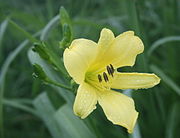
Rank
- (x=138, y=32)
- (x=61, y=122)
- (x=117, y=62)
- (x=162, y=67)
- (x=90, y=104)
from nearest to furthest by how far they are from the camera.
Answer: (x=90, y=104), (x=117, y=62), (x=61, y=122), (x=138, y=32), (x=162, y=67)

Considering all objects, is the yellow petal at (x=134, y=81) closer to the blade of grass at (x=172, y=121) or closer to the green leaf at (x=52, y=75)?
the green leaf at (x=52, y=75)

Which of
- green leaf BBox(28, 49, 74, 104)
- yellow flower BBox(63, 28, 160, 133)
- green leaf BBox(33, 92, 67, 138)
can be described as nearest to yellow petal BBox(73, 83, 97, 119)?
yellow flower BBox(63, 28, 160, 133)

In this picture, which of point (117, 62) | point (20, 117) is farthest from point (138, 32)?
point (20, 117)

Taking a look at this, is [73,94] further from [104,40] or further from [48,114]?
[104,40]

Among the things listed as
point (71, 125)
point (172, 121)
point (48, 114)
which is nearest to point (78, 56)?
point (71, 125)

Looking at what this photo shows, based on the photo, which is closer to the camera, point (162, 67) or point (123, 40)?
point (123, 40)

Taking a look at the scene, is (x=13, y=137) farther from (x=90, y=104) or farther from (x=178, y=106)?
(x=90, y=104)

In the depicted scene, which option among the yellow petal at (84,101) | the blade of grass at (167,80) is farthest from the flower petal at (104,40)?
the blade of grass at (167,80)

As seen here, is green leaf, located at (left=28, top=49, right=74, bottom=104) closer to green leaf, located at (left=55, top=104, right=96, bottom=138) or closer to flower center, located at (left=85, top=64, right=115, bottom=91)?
A: green leaf, located at (left=55, top=104, right=96, bottom=138)
